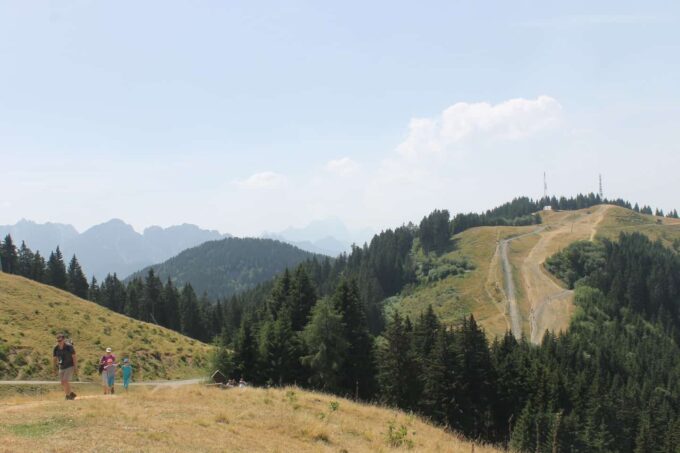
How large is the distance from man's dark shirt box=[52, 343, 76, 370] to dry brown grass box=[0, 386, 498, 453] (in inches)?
62.5

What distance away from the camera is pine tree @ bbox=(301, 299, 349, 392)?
4059cm

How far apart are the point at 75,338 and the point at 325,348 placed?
28.4 m

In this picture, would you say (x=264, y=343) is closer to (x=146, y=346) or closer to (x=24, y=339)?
(x=146, y=346)

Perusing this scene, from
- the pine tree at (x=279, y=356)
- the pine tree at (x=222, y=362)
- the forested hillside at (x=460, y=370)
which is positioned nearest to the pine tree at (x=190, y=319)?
the forested hillside at (x=460, y=370)

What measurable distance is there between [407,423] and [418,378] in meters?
26.8

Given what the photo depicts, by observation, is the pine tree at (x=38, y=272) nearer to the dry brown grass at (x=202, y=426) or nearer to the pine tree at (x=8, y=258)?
the pine tree at (x=8, y=258)

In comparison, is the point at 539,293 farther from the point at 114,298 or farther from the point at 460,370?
the point at 114,298

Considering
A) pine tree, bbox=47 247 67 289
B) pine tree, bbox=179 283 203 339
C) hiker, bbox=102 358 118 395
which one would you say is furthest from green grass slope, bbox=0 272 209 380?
pine tree, bbox=179 283 203 339

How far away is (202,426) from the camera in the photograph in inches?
564

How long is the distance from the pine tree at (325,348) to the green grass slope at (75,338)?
19.3m

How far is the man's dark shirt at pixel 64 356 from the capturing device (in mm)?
19078

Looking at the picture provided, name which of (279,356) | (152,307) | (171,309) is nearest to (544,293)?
(171,309)

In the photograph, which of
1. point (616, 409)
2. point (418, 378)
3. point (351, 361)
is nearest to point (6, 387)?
point (351, 361)

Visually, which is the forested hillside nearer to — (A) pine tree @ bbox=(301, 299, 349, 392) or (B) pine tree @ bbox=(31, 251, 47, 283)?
(A) pine tree @ bbox=(301, 299, 349, 392)
